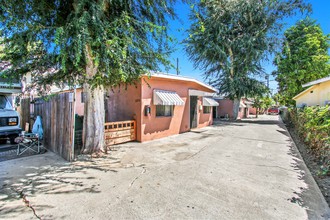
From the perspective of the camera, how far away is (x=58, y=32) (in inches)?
184

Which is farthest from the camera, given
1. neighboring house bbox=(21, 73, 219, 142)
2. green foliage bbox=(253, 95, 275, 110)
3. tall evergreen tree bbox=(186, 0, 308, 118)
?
green foliage bbox=(253, 95, 275, 110)

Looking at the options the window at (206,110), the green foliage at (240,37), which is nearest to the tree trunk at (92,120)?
Answer: the window at (206,110)

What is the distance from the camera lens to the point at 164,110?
37.1ft

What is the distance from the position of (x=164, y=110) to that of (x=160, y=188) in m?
7.25

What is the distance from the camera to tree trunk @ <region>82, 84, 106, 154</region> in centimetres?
696

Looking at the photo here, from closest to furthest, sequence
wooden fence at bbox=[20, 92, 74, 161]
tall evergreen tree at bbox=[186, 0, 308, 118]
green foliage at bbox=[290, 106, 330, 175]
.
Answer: green foliage at bbox=[290, 106, 330, 175]
wooden fence at bbox=[20, 92, 74, 161]
tall evergreen tree at bbox=[186, 0, 308, 118]

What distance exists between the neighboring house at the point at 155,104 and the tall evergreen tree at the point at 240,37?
11441 millimetres

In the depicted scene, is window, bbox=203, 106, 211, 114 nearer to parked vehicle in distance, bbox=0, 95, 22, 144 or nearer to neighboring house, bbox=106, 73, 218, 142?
neighboring house, bbox=106, 73, 218, 142

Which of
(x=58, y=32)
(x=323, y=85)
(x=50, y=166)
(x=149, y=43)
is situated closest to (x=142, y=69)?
(x=149, y=43)

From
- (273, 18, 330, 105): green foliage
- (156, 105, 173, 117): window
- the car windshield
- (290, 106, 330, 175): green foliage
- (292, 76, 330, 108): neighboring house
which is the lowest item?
(290, 106, 330, 175): green foliage

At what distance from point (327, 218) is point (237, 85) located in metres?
21.1

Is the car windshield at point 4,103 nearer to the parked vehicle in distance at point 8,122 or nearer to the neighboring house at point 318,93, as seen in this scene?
the parked vehicle in distance at point 8,122

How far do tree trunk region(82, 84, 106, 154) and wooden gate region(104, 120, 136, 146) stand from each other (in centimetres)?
120

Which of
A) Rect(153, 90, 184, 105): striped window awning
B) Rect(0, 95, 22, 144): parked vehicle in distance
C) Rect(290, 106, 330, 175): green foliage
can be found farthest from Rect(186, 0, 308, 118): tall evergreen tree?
Rect(0, 95, 22, 144): parked vehicle in distance
